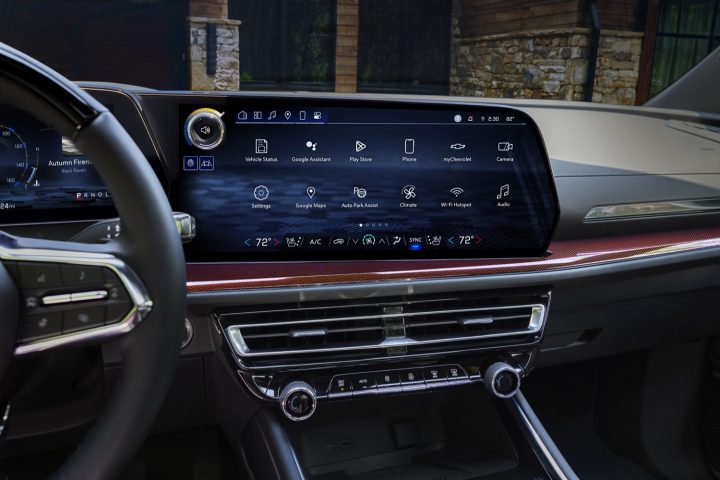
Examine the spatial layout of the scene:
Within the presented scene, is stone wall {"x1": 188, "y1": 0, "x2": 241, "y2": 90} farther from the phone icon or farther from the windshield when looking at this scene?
the phone icon

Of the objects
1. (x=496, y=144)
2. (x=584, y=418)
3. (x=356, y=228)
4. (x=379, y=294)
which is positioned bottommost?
(x=584, y=418)

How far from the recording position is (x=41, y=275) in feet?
3.03

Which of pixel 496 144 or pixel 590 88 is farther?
pixel 590 88

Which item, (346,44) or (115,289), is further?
(346,44)

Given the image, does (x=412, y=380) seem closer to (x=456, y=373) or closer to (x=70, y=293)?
(x=456, y=373)

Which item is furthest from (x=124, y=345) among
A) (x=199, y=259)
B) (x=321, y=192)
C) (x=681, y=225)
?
(x=681, y=225)

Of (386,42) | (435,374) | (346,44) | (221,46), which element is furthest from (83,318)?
(386,42)

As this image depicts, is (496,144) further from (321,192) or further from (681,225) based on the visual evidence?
(681,225)

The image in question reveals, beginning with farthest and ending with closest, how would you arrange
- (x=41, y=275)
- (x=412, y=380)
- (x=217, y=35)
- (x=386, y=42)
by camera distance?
(x=386, y=42) < (x=217, y=35) < (x=412, y=380) < (x=41, y=275)

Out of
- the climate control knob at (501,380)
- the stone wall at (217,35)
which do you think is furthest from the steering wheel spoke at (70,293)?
the stone wall at (217,35)

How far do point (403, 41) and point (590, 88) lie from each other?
8.59 ft

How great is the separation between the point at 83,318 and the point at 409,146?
889 mm

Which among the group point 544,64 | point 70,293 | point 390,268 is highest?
point 544,64

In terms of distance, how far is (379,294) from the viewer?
1.52 m
